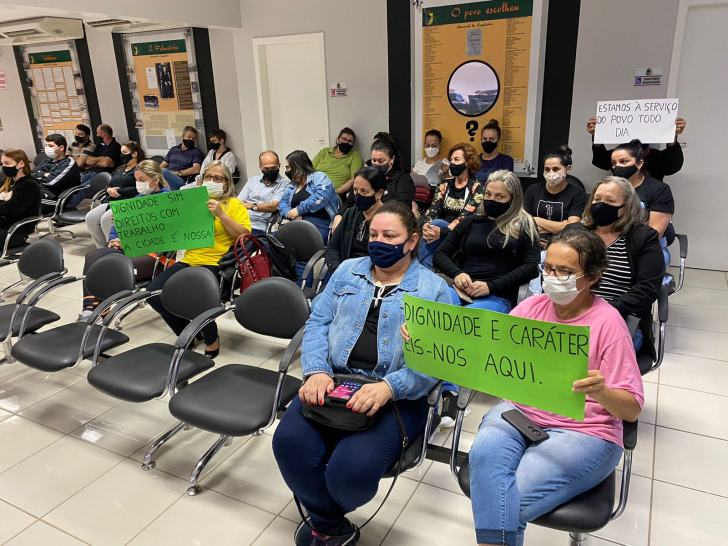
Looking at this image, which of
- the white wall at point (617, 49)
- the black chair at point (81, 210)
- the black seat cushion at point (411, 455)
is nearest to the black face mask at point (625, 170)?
the white wall at point (617, 49)

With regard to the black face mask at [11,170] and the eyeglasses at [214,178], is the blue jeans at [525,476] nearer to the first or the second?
the eyeglasses at [214,178]

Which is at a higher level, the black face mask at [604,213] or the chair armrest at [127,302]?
the black face mask at [604,213]

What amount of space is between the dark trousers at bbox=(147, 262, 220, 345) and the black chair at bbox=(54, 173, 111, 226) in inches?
108

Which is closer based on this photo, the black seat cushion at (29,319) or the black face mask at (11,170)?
Answer: the black seat cushion at (29,319)

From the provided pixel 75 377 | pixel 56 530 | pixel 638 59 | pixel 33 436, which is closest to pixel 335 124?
pixel 638 59

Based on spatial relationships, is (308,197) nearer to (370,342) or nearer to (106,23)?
(370,342)

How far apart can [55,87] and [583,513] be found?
10.4m

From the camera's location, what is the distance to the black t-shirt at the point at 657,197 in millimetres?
3645

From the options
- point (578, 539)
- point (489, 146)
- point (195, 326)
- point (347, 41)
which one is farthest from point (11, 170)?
point (578, 539)

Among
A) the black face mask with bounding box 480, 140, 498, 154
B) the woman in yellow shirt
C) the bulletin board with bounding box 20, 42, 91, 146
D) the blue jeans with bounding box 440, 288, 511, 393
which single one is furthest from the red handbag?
the bulletin board with bounding box 20, 42, 91, 146

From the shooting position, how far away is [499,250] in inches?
118

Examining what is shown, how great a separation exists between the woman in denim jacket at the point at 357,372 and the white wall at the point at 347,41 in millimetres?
4355

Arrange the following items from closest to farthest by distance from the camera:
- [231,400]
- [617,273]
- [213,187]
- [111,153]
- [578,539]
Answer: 1. [578,539]
2. [231,400]
3. [617,273]
4. [213,187]
5. [111,153]

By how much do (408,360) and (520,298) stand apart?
1.18 meters
